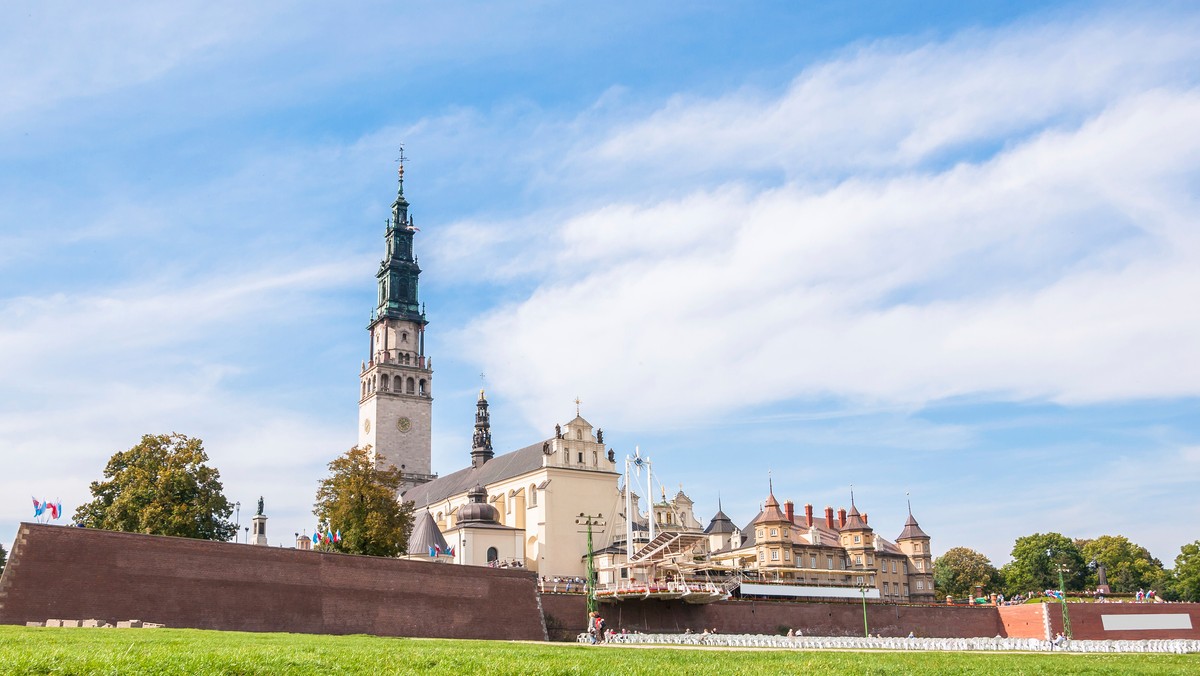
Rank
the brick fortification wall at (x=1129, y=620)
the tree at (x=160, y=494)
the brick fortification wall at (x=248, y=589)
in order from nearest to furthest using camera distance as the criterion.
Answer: the brick fortification wall at (x=248, y=589)
the tree at (x=160, y=494)
the brick fortification wall at (x=1129, y=620)

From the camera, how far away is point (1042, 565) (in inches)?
3839

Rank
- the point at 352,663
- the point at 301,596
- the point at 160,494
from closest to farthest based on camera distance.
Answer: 1. the point at 352,663
2. the point at 301,596
3. the point at 160,494

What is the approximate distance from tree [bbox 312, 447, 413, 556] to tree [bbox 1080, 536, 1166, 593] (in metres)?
78.4

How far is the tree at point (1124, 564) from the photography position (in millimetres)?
100062

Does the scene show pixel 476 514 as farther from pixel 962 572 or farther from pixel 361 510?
pixel 962 572

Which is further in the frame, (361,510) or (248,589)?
(361,510)

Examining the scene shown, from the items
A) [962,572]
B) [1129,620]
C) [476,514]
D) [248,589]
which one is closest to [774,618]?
[476,514]

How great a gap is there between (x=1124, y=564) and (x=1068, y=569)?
7.60 metres

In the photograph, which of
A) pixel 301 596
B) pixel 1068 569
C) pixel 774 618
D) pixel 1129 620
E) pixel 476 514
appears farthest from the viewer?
pixel 1068 569

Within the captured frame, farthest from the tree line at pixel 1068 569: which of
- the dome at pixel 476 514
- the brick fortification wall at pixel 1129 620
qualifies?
the dome at pixel 476 514

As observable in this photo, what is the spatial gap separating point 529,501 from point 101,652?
202ft

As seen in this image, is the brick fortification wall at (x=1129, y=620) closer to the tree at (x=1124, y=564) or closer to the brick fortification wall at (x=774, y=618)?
the brick fortification wall at (x=774, y=618)

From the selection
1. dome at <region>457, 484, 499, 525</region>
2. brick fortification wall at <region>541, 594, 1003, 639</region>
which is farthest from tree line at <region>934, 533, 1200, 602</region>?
dome at <region>457, 484, 499, 525</region>

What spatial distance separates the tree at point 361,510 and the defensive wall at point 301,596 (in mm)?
7395
